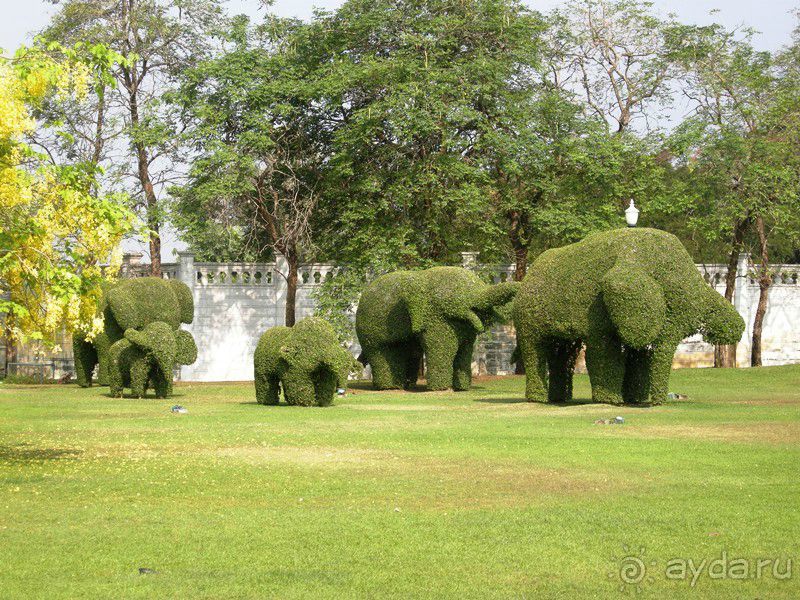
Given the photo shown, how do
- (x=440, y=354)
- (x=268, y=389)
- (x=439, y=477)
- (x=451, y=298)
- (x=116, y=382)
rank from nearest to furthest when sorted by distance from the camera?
(x=439, y=477)
(x=268, y=389)
(x=116, y=382)
(x=451, y=298)
(x=440, y=354)

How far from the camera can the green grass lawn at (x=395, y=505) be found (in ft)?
28.3

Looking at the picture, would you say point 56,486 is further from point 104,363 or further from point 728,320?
point 104,363

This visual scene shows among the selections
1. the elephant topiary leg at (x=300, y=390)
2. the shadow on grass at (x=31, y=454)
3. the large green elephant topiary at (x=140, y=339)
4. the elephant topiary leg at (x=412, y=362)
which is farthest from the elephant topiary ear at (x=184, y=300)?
the shadow on grass at (x=31, y=454)

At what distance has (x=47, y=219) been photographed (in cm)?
1541

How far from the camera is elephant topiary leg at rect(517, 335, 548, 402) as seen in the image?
23.9 m

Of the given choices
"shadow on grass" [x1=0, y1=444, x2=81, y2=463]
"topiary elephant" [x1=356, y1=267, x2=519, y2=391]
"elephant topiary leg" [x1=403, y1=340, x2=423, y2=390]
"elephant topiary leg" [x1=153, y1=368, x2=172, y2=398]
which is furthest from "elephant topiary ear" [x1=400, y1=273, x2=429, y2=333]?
"shadow on grass" [x1=0, y1=444, x2=81, y2=463]

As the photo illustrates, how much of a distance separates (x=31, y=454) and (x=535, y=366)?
37.5ft

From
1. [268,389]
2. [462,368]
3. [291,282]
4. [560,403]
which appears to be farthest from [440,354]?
[291,282]

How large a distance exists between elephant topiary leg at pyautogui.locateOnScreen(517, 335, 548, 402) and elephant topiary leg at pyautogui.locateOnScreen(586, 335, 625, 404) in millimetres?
1380

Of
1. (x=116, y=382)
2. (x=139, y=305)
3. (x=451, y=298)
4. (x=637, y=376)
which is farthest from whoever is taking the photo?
(x=139, y=305)

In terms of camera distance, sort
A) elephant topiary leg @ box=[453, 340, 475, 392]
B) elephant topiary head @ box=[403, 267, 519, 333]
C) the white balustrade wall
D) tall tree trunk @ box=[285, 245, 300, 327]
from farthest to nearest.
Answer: the white balustrade wall
tall tree trunk @ box=[285, 245, 300, 327]
elephant topiary leg @ box=[453, 340, 475, 392]
elephant topiary head @ box=[403, 267, 519, 333]

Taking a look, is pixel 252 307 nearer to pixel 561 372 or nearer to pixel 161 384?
pixel 161 384

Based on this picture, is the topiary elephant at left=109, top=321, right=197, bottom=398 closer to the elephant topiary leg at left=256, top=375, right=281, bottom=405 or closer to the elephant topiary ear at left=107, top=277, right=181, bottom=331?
the elephant topiary ear at left=107, top=277, right=181, bottom=331

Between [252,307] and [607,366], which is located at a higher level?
[252,307]
